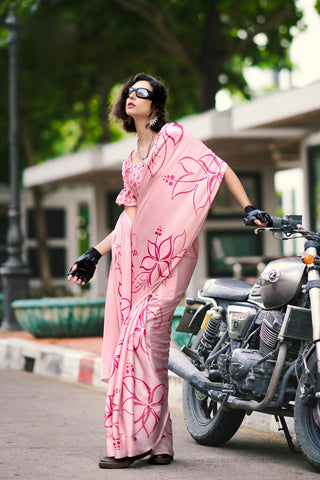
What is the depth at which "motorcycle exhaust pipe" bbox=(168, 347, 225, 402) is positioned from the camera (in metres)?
5.83

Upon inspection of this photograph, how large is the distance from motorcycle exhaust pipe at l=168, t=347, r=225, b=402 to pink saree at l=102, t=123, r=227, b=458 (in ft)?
1.71

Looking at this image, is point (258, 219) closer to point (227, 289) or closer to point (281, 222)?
point (281, 222)

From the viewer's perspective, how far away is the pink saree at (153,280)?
5.27 meters

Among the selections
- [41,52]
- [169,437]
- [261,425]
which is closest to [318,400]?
[169,437]

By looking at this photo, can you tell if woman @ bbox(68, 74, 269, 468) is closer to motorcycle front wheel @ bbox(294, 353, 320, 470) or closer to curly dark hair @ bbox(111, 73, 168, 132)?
curly dark hair @ bbox(111, 73, 168, 132)

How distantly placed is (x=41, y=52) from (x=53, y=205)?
8.05 meters

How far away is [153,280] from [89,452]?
1.10 m

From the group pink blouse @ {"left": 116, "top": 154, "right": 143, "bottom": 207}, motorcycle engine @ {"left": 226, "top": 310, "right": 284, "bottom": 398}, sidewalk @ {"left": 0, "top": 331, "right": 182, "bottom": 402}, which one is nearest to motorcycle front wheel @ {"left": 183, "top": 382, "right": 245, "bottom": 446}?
motorcycle engine @ {"left": 226, "top": 310, "right": 284, "bottom": 398}

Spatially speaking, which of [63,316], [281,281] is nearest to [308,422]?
[281,281]

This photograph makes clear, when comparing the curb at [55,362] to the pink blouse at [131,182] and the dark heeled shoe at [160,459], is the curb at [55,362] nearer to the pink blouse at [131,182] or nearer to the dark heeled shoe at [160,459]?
the dark heeled shoe at [160,459]

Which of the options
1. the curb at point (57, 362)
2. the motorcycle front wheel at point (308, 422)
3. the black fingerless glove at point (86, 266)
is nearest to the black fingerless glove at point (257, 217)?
the motorcycle front wheel at point (308, 422)

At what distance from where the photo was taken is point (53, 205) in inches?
1200

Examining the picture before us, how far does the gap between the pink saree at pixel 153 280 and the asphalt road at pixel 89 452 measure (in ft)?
0.76

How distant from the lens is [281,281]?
5355mm
